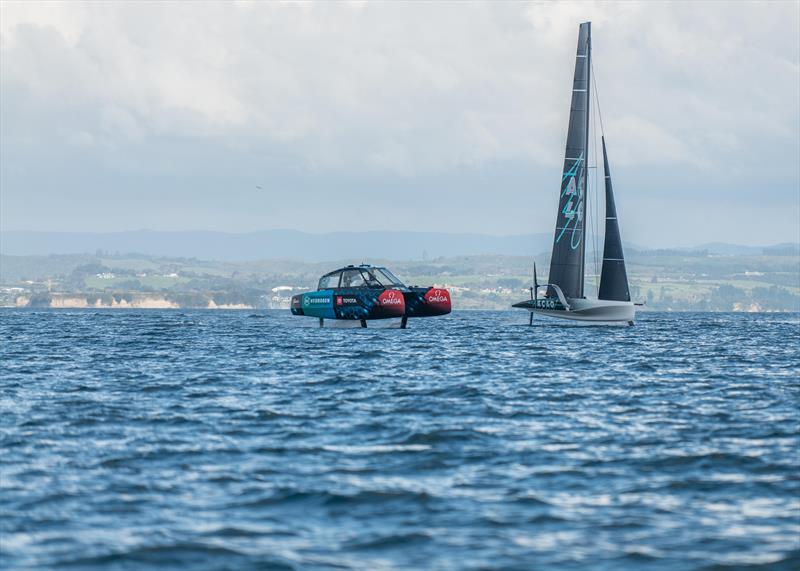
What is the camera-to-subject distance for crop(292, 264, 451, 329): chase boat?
208 ft

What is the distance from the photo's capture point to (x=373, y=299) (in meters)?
63.5

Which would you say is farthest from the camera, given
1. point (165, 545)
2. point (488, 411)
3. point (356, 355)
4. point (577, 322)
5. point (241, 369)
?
point (577, 322)

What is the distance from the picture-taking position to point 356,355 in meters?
44.0

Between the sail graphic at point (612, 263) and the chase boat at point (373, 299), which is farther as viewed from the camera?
the sail graphic at point (612, 263)

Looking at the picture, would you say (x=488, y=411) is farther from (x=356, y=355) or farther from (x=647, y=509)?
(x=356, y=355)

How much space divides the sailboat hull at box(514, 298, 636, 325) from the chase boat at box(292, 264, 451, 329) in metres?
9.00

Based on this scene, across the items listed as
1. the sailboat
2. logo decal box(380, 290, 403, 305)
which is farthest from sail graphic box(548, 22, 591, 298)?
logo decal box(380, 290, 403, 305)

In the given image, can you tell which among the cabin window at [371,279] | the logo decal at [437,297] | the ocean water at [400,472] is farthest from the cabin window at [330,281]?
the ocean water at [400,472]

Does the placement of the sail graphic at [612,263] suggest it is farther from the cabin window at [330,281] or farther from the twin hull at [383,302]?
the cabin window at [330,281]

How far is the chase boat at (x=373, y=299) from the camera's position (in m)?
63.3

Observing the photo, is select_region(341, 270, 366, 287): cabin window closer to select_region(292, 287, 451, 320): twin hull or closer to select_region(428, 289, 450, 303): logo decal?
select_region(292, 287, 451, 320): twin hull

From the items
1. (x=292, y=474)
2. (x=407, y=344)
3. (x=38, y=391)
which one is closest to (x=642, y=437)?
(x=292, y=474)

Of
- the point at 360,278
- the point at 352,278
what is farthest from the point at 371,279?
the point at 352,278

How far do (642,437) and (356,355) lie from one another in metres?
25.1
